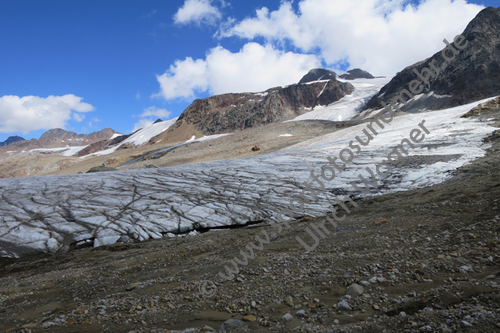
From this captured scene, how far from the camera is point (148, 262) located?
5789mm

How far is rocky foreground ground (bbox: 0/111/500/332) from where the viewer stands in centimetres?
318

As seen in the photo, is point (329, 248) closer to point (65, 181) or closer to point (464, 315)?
point (464, 315)

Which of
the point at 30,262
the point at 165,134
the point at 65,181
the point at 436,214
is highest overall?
the point at 165,134

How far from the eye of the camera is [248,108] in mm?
96688

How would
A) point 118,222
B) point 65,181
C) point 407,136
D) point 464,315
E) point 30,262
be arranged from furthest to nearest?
point 407,136, point 65,181, point 118,222, point 30,262, point 464,315

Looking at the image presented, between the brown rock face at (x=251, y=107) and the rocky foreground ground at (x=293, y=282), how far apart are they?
3334 inches

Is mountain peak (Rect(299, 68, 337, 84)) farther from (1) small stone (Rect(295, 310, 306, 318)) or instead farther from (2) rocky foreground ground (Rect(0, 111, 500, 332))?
(1) small stone (Rect(295, 310, 306, 318))

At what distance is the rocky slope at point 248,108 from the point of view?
307ft

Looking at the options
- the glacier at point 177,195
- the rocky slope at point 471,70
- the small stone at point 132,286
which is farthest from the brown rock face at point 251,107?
the small stone at point 132,286

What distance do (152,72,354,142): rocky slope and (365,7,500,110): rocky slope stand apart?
105 ft

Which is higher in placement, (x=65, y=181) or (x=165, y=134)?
(x=165, y=134)

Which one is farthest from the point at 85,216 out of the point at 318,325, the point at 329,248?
the point at 318,325

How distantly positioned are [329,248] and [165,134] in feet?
327

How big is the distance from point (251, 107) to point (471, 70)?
5919cm
